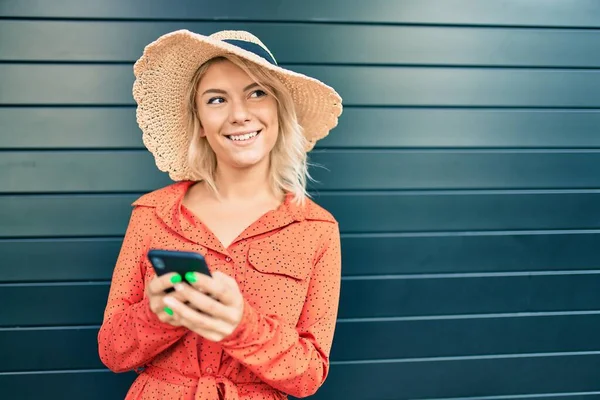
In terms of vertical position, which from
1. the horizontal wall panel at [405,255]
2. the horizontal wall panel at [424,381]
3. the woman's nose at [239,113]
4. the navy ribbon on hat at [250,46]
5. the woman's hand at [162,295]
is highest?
the navy ribbon on hat at [250,46]

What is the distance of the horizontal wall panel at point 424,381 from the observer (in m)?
2.46

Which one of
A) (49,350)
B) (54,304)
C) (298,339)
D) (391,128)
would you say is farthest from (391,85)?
(49,350)

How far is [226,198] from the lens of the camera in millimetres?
1854

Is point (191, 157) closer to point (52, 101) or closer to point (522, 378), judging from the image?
point (52, 101)

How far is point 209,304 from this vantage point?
1.28m

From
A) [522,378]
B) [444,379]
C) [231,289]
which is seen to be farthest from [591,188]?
[231,289]

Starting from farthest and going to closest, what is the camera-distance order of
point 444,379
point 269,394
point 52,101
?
point 444,379
point 52,101
point 269,394

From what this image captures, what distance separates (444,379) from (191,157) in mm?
1646

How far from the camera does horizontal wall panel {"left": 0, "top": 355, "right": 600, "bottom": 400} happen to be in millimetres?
2459

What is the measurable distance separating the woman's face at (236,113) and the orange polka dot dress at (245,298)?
236 millimetres

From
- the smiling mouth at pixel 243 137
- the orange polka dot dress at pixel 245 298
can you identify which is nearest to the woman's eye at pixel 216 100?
the smiling mouth at pixel 243 137

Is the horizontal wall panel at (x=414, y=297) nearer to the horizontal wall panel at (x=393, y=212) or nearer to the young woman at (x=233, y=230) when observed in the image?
the horizontal wall panel at (x=393, y=212)

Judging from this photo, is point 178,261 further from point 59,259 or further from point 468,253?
point 468,253

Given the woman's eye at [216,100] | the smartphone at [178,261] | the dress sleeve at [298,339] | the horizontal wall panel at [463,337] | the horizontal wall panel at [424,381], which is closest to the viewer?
the smartphone at [178,261]
